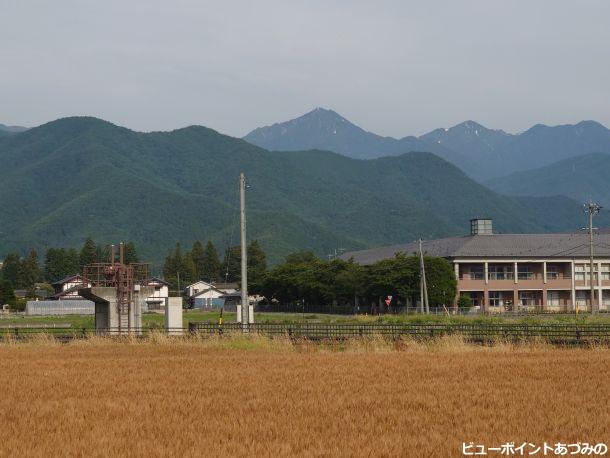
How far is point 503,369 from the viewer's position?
2875 cm

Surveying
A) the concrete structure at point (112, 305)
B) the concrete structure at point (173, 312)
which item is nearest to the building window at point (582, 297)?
the concrete structure at point (112, 305)

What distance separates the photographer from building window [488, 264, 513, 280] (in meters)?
105

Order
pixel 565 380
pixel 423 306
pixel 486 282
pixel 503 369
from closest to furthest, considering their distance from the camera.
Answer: pixel 565 380, pixel 503 369, pixel 423 306, pixel 486 282

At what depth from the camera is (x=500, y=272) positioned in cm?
10550

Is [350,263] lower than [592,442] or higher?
higher

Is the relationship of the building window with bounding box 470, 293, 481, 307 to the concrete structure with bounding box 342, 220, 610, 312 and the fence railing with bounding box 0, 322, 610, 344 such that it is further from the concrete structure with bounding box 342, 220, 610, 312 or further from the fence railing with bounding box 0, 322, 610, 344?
the fence railing with bounding box 0, 322, 610, 344

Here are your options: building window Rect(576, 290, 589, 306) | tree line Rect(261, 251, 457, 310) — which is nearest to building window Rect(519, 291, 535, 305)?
building window Rect(576, 290, 589, 306)

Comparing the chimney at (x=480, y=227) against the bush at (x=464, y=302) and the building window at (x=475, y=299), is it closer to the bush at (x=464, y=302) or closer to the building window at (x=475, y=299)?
the building window at (x=475, y=299)

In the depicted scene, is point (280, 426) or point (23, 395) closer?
point (280, 426)

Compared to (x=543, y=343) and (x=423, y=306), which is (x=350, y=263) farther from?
(x=543, y=343)

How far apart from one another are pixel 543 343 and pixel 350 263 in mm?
70931

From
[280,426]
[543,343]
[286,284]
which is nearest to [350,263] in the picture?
[286,284]

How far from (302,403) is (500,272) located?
86.8 metres

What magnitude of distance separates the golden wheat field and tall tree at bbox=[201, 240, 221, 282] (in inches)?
6229
